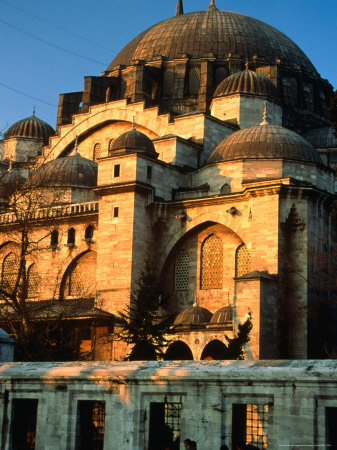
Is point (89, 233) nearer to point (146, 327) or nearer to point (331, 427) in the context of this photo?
point (146, 327)

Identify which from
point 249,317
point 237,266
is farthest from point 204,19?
point 249,317

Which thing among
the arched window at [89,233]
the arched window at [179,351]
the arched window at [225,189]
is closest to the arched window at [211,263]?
the arched window at [225,189]

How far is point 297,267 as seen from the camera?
30.7 meters

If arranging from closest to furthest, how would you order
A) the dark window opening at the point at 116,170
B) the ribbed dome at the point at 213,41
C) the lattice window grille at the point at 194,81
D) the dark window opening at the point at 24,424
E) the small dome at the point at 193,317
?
the dark window opening at the point at 24,424
the small dome at the point at 193,317
the dark window opening at the point at 116,170
the lattice window grille at the point at 194,81
the ribbed dome at the point at 213,41

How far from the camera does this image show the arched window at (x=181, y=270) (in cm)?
3438

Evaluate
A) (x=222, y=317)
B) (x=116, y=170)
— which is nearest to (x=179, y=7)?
(x=116, y=170)

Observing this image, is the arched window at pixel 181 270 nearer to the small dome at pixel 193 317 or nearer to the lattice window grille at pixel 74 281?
the small dome at pixel 193 317

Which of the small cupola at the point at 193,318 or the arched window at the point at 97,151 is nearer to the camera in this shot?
the small cupola at the point at 193,318

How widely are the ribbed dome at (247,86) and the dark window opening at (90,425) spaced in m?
26.5

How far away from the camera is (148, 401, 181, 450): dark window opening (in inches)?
574

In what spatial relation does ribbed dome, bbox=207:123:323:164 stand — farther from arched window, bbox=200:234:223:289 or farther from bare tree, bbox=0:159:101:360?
bare tree, bbox=0:159:101:360

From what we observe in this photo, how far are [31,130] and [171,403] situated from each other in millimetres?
37636

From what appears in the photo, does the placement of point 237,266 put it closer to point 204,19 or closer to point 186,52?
point 186,52

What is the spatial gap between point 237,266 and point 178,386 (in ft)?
61.7
